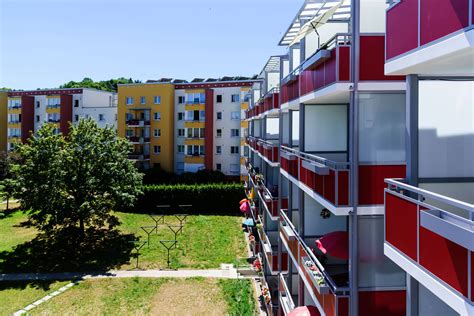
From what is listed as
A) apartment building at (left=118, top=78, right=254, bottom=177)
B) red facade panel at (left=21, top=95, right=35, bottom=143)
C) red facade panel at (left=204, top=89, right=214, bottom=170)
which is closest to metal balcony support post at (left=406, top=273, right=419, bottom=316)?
apartment building at (left=118, top=78, right=254, bottom=177)

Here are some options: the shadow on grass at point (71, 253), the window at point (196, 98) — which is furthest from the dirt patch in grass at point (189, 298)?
the window at point (196, 98)

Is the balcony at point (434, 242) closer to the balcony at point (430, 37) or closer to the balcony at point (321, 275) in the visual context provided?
the balcony at point (430, 37)

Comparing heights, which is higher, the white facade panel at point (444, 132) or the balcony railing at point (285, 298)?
the white facade panel at point (444, 132)

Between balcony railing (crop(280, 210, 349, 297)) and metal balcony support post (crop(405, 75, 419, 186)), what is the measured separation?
3581mm

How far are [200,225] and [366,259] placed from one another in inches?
1139

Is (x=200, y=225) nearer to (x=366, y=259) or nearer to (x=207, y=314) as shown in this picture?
(x=207, y=314)

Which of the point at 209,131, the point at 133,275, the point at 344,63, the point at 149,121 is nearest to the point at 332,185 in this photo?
the point at 344,63

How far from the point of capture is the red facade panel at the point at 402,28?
5.36 m

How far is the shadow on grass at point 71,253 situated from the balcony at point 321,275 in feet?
58.0

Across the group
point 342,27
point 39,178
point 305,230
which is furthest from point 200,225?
point 342,27

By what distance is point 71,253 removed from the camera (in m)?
29.0

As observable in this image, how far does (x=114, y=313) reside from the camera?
19172mm

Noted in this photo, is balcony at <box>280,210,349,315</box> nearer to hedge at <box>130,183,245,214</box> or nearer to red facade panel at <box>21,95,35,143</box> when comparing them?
hedge at <box>130,183,245,214</box>

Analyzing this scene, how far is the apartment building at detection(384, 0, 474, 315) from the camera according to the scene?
421 cm
